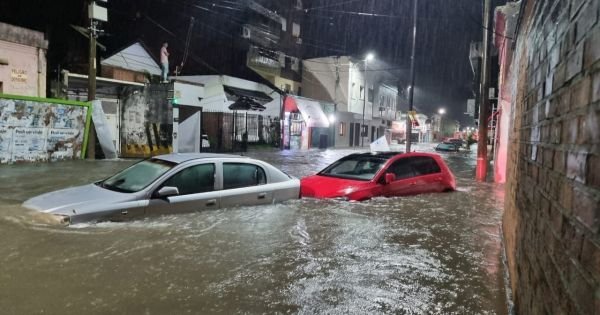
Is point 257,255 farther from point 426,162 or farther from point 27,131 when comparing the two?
Result: point 27,131

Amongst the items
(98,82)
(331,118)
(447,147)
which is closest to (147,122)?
(98,82)

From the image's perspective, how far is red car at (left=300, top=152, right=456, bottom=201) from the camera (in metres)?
8.20

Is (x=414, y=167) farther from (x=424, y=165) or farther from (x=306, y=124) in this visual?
(x=306, y=124)

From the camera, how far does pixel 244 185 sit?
7.00m

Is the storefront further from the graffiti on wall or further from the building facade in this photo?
the graffiti on wall

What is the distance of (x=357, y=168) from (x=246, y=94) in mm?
A: 19119

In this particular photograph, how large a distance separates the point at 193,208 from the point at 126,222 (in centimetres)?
94

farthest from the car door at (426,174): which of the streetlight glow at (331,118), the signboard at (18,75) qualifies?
the streetlight glow at (331,118)

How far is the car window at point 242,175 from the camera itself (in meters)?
6.81

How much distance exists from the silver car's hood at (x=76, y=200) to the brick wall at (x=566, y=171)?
4.84 m

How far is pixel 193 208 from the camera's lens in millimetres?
6273

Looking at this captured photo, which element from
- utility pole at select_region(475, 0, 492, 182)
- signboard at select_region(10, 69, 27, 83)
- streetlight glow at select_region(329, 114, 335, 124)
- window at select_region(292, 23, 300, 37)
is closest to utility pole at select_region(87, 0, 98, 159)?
signboard at select_region(10, 69, 27, 83)

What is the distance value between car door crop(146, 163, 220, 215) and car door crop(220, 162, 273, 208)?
188mm

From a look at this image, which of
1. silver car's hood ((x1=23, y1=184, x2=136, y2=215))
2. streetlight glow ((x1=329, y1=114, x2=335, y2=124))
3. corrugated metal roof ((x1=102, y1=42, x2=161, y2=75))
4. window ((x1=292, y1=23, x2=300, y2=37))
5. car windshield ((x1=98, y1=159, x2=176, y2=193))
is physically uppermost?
window ((x1=292, y1=23, x2=300, y2=37))
